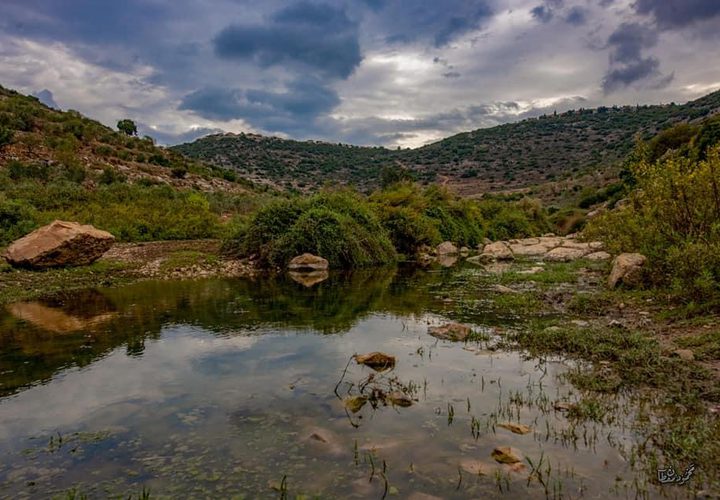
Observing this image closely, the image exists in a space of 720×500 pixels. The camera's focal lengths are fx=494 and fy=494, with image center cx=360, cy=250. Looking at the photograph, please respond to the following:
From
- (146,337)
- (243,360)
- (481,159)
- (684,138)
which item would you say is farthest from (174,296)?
(481,159)

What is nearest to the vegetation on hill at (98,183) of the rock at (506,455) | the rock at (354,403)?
the rock at (354,403)

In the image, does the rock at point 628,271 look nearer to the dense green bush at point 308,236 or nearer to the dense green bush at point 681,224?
the dense green bush at point 681,224

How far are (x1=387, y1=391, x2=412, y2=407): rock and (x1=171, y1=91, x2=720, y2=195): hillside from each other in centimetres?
7441

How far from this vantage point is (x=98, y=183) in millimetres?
34906

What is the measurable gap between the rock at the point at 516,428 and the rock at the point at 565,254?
2157 centimetres

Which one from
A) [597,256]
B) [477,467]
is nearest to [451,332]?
[477,467]

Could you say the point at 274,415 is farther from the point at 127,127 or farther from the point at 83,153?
the point at 127,127

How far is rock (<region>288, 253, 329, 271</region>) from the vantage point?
2184 centimetres

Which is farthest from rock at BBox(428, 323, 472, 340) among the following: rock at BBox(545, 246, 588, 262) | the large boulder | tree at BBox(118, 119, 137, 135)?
tree at BBox(118, 119, 137, 135)

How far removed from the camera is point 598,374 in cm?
736

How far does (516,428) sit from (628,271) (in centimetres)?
961

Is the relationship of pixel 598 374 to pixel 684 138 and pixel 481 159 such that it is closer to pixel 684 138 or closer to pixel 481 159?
pixel 684 138

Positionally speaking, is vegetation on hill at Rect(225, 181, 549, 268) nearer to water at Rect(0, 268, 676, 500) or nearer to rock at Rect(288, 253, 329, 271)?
rock at Rect(288, 253, 329, 271)

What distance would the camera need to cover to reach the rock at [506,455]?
4906 millimetres
